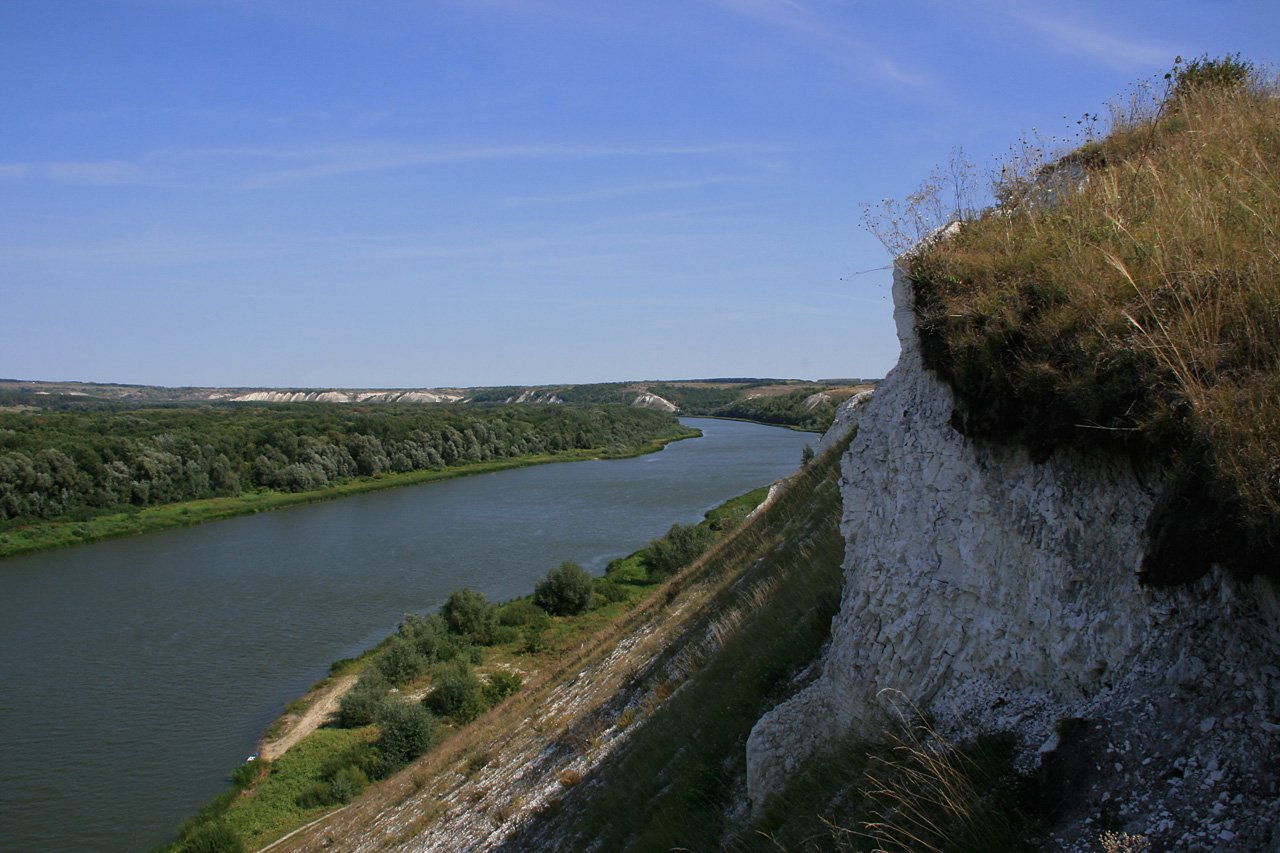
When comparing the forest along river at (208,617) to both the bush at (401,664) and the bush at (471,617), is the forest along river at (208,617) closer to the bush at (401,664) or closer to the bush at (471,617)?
the bush at (401,664)

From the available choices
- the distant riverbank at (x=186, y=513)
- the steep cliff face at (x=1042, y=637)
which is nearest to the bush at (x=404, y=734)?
the steep cliff face at (x=1042, y=637)

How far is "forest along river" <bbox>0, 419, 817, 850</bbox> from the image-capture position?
762 inches

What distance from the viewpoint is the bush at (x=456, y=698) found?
Result: 2236 centimetres

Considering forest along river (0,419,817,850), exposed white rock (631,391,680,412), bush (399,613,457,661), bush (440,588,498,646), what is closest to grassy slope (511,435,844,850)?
forest along river (0,419,817,850)

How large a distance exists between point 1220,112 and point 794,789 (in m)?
5.99

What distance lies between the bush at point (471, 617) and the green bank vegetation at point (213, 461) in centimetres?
3163

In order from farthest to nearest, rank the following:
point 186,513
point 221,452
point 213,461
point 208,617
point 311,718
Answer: point 221,452 → point 213,461 → point 186,513 → point 208,617 → point 311,718

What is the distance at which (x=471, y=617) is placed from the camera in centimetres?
Answer: 2869

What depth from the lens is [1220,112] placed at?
6.20 m

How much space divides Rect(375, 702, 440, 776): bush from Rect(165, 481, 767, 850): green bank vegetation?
26mm

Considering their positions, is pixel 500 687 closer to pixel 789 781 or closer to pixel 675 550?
pixel 675 550

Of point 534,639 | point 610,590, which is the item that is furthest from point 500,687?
point 610,590

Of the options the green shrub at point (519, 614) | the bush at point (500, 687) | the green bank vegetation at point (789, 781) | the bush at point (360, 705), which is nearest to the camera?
the green bank vegetation at point (789, 781)

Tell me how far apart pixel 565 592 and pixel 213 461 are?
151 feet
